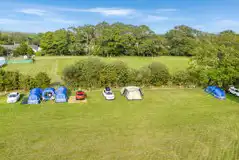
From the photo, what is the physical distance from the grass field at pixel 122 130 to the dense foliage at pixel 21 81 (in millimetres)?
3252

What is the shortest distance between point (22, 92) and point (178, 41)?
5548 cm

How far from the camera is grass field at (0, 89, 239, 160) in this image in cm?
1022

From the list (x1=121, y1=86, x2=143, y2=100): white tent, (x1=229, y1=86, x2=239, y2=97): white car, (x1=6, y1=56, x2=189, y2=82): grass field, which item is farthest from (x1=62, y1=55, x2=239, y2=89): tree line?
(x1=6, y1=56, x2=189, y2=82): grass field

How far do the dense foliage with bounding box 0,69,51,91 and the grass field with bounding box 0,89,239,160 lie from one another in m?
3.25

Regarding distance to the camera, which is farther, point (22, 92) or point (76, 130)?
point (22, 92)

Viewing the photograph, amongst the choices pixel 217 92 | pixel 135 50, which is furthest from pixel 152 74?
pixel 135 50

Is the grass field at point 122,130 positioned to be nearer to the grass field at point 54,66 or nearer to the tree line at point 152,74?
the tree line at point 152,74

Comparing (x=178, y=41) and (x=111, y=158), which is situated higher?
(x=178, y=41)

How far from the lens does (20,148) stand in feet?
34.6

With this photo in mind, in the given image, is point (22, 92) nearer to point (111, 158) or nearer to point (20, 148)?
point (20, 148)

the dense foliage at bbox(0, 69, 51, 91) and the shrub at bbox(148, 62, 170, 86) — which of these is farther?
the shrub at bbox(148, 62, 170, 86)

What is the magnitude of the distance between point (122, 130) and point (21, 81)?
1491 centimetres

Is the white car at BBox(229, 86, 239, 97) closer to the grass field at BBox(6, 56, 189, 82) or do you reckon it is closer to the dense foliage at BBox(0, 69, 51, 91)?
the grass field at BBox(6, 56, 189, 82)

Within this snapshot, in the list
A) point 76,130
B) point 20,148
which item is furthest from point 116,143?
point 20,148
